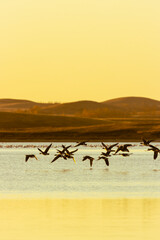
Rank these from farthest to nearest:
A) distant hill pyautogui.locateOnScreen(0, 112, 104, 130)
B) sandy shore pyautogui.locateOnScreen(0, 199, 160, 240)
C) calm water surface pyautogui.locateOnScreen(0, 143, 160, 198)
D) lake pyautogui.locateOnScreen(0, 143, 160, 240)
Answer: distant hill pyautogui.locateOnScreen(0, 112, 104, 130), calm water surface pyautogui.locateOnScreen(0, 143, 160, 198), lake pyautogui.locateOnScreen(0, 143, 160, 240), sandy shore pyautogui.locateOnScreen(0, 199, 160, 240)

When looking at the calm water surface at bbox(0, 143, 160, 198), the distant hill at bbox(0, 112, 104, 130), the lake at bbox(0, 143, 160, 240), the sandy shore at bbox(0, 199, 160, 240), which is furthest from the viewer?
the distant hill at bbox(0, 112, 104, 130)

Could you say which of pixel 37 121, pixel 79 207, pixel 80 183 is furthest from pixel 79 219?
pixel 37 121

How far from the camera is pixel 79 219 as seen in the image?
20719mm

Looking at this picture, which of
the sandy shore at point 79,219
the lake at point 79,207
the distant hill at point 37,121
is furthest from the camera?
the distant hill at point 37,121

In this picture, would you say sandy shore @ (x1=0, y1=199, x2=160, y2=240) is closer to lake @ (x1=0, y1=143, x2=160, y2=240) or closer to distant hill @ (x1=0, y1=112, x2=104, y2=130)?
lake @ (x1=0, y1=143, x2=160, y2=240)

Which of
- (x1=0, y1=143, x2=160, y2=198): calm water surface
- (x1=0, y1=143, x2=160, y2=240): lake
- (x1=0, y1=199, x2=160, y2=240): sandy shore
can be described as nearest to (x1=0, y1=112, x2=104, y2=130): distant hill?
(x1=0, y1=143, x2=160, y2=198): calm water surface

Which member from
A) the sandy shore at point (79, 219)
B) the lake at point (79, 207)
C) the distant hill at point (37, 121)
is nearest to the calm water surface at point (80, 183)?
the lake at point (79, 207)

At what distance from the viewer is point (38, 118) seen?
179000mm

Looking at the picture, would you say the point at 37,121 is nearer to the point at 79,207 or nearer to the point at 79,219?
the point at 79,207

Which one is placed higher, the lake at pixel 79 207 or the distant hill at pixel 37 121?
the distant hill at pixel 37 121

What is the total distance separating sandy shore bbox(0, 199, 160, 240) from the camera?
18141mm

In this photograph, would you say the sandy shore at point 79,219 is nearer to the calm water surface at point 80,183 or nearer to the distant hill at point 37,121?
the calm water surface at point 80,183

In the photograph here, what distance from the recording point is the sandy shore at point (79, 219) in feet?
59.5

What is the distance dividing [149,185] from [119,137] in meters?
101
